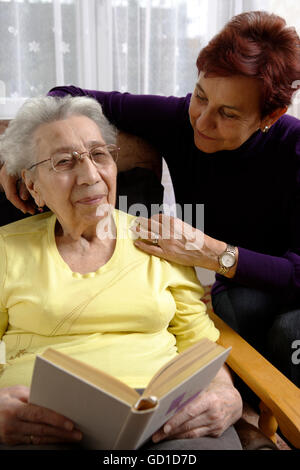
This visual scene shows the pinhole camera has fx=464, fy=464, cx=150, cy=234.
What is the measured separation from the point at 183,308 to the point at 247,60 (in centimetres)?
75

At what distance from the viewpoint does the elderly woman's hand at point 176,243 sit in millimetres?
1380

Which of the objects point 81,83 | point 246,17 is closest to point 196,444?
point 246,17

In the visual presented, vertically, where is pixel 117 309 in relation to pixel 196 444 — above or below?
above

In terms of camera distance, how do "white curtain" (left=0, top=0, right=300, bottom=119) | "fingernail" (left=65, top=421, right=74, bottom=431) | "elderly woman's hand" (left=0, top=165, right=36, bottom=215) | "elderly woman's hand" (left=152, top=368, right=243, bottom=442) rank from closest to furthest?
"fingernail" (left=65, top=421, right=74, bottom=431) < "elderly woman's hand" (left=152, top=368, right=243, bottom=442) < "elderly woman's hand" (left=0, top=165, right=36, bottom=215) < "white curtain" (left=0, top=0, right=300, bottom=119)

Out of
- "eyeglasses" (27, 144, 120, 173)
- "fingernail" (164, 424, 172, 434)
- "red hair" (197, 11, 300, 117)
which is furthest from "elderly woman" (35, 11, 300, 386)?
"fingernail" (164, 424, 172, 434)

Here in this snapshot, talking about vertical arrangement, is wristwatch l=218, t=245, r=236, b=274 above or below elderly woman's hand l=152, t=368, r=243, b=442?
above

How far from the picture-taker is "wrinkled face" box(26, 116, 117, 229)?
1289mm

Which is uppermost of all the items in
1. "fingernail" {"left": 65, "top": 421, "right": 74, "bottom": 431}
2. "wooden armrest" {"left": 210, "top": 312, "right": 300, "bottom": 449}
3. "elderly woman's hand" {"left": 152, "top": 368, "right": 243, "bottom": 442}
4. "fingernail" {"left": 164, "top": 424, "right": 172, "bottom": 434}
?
"fingernail" {"left": 65, "top": 421, "right": 74, "bottom": 431}

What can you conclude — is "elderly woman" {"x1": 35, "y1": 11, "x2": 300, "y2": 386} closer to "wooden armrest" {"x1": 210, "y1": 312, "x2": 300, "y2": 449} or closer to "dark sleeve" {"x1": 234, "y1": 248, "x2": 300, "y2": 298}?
"dark sleeve" {"x1": 234, "y1": 248, "x2": 300, "y2": 298}

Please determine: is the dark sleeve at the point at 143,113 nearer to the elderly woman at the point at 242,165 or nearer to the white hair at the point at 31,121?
the elderly woman at the point at 242,165

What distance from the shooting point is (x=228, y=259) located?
1442 mm

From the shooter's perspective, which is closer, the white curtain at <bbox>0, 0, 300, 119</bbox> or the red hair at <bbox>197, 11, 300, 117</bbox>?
the red hair at <bbox>197, 11, 300, 117</bbox>

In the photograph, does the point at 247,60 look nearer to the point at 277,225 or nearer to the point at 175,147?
the point at 175,147

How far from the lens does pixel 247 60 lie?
4.42ft
